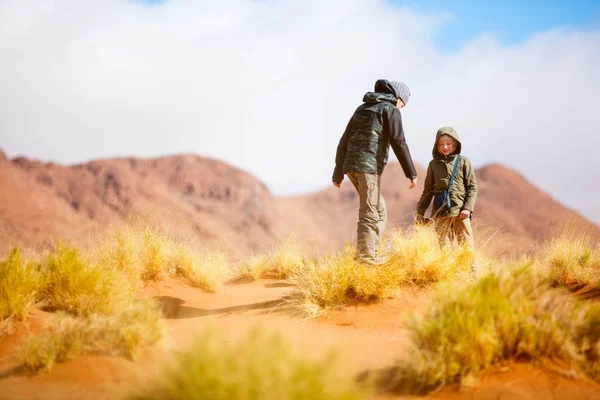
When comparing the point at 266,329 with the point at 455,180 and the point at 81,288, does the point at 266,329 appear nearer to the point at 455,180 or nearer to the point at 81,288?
the point at 81,288

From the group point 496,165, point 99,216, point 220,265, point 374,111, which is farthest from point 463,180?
point 496,165

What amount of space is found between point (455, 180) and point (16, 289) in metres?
5.29

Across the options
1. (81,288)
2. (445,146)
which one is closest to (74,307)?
(81,288)

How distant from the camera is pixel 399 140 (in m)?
5.20

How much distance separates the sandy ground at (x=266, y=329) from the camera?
8.78 ft

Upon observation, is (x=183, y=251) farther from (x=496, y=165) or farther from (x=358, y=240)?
(x=496, y=165)

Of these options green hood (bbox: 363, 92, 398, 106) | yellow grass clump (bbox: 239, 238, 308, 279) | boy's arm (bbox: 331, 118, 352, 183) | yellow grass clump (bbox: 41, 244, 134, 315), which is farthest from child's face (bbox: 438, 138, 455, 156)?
yellow grass clump (bbox: 41, 244, 134, 315)

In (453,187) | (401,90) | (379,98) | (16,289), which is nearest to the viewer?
(16,289)

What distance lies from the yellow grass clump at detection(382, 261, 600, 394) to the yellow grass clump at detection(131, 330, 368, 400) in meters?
0.91

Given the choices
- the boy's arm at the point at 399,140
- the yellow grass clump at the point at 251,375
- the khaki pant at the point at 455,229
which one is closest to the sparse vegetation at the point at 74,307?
the yellow grass clump at the point at 251,375

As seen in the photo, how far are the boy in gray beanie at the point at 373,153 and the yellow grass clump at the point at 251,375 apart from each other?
10.7ft

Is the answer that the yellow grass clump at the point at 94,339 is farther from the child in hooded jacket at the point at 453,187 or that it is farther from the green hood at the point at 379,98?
the child in hooded jacket at the point at 453,187

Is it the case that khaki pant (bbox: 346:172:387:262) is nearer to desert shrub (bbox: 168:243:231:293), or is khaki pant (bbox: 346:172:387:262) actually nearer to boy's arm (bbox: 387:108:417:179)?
boy's arm (bbox: 387:108:417:179)

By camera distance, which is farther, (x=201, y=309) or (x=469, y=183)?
(x=469, y=183)
